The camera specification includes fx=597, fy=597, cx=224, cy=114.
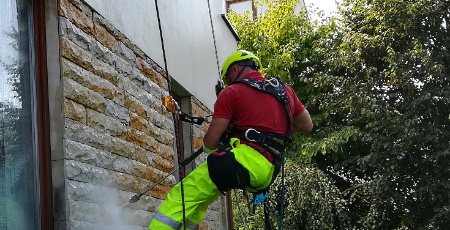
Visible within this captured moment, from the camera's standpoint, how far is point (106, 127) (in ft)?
13.4

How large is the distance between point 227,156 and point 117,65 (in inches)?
45.9

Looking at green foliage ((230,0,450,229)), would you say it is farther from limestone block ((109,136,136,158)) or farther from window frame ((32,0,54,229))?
window frame ((32,0,54,229))

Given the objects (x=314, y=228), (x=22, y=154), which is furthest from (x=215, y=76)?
(x=314, y=228)

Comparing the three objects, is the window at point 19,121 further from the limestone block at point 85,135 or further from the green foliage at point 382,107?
the green foliage at point 382,107

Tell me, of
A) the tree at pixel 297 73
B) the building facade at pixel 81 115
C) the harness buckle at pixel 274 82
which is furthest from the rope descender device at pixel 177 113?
the tree at pixel 297 73

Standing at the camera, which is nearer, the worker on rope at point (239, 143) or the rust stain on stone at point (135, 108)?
the worker on rope at point (239, 143)

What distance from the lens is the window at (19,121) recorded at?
129 inches

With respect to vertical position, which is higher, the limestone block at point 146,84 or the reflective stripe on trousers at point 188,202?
the limestone block at point 146,84

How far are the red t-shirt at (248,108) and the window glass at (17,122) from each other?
49.6 inches

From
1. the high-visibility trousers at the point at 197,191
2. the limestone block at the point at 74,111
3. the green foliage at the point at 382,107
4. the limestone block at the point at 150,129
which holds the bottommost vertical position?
the high-visibility trousers at the point at 197,191

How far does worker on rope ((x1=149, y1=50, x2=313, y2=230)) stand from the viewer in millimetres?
3855

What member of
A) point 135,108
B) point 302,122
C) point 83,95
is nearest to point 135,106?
point 135,108

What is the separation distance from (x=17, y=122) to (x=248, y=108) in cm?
153

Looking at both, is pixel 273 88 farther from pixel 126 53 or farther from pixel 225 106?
pixel 126 53
